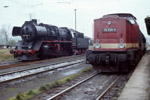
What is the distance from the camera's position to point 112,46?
39.0ft

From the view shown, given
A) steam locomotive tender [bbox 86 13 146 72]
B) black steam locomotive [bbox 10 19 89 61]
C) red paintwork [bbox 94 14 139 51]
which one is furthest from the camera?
black steam locomotive [bbox 10 19 89 61]

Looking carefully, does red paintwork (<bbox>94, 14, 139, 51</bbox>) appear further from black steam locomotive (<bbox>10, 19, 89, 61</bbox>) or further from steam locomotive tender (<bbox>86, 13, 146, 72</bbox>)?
black steam locomotive (<bbox>10, 19, 89, 61</bbox>)

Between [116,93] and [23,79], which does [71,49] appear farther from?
[116,93]

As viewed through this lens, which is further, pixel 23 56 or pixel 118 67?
pixel 23 56

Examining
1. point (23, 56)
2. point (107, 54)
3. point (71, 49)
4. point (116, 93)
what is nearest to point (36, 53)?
point (23, 56)

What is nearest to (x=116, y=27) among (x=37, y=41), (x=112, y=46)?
(x=112, y=46)

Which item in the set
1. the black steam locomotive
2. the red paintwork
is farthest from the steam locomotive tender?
the black steam locomotive

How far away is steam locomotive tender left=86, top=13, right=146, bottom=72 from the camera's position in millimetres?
11438

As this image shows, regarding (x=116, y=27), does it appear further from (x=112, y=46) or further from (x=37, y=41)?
(x=37, y=41)

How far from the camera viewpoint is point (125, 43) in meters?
11.7

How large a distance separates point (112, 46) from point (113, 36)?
577 mm

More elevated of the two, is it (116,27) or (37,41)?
(116,27)

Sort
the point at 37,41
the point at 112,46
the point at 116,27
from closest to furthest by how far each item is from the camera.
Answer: the point at 112,46, the point at 116,27, the point at 37,41

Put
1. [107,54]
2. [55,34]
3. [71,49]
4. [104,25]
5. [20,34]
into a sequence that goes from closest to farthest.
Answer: [107,54], [104,25], [20,34], [55,34], [71,49]
